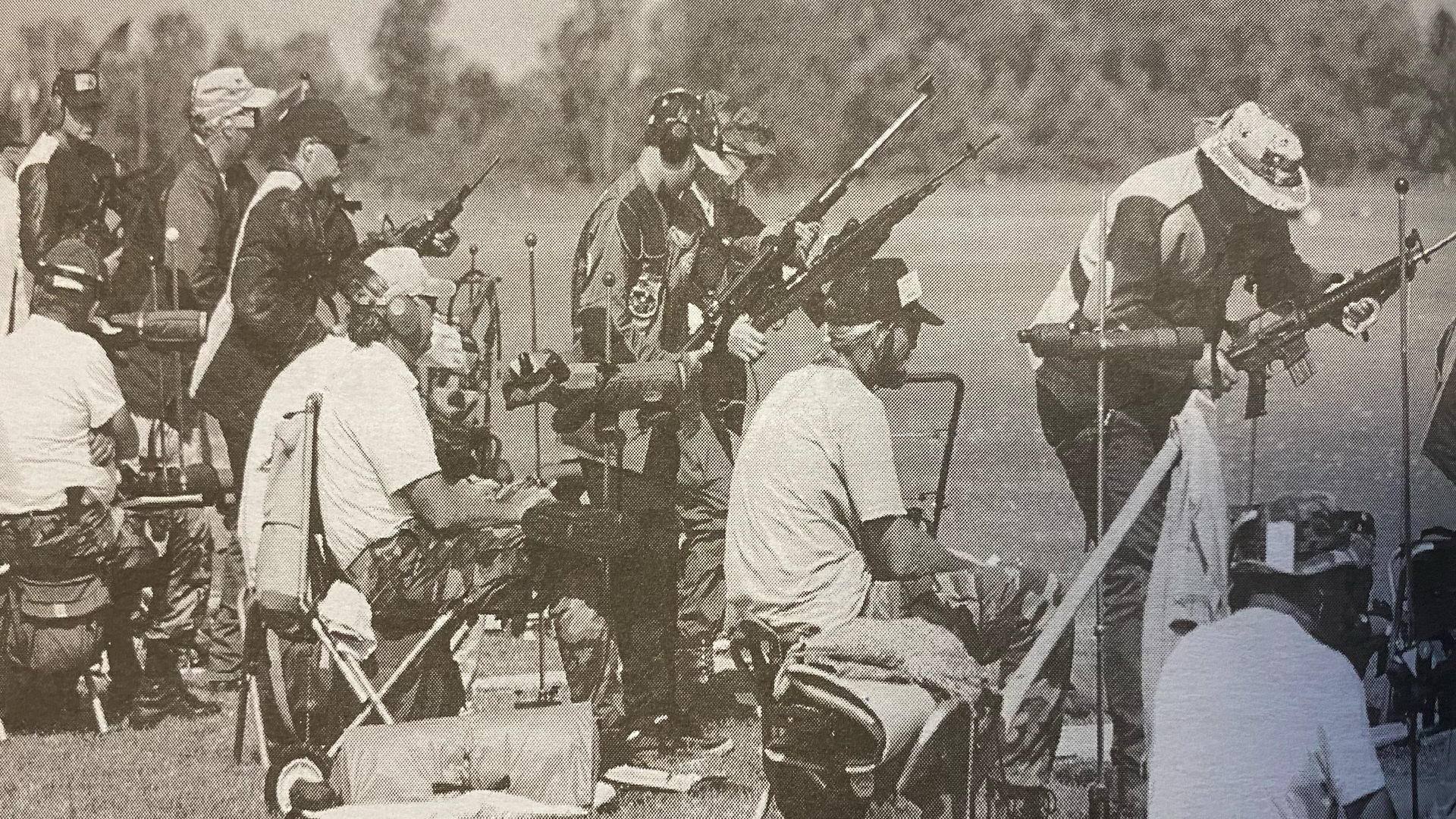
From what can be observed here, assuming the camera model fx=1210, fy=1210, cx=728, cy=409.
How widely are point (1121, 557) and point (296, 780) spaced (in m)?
2.47

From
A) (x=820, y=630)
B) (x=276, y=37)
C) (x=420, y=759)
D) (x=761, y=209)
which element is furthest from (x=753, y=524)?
(x=276, y=37)

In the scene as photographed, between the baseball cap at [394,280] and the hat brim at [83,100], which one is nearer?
the baseball cap at [394,280]

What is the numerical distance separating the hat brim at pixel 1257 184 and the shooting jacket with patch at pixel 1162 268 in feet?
0.08

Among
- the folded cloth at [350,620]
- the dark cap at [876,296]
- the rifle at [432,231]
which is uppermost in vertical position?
the rifle at [432,231]

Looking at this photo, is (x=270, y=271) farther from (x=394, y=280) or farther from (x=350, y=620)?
(x=350, y=620)

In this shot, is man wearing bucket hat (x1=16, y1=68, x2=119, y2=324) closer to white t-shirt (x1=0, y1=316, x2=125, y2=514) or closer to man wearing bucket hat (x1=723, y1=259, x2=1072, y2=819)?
white t-shirt (x1=0, y1=316, x2=125, y2=514)

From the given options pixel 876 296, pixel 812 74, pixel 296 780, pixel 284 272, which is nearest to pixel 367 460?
pixel 284 272

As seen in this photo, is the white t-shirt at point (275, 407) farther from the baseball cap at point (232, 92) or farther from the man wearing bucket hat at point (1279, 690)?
the man wearing bucket hat at point (1279, 690)

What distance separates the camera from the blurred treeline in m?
3.51

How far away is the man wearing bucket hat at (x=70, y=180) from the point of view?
3.65 m

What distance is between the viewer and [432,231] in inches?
139

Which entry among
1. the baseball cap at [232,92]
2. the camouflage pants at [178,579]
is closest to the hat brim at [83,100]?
the baseball cap at [232,92]

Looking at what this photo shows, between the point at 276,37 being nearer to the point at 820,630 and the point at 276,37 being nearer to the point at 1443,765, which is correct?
the point at 820,630

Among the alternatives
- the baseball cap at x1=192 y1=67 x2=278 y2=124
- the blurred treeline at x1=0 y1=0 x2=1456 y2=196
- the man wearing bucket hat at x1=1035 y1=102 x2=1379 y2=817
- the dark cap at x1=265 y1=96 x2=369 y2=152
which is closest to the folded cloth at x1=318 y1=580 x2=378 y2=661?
the blurred treeline at x1=0 y1=0 x2=1456 y2=196
